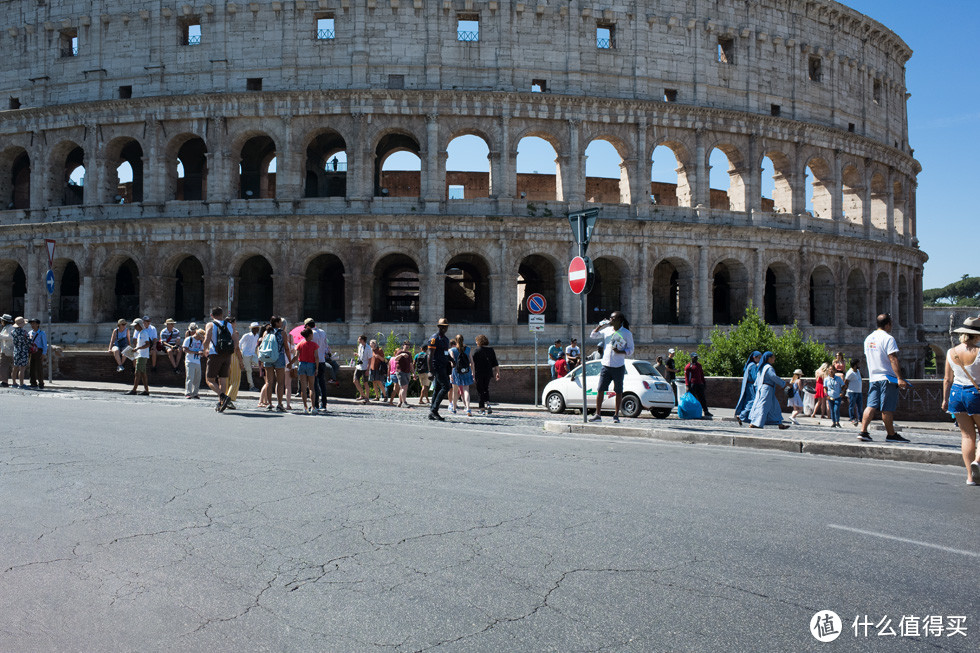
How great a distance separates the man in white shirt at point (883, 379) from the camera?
10359mm

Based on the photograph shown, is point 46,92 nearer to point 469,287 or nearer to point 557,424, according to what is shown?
point 469,287

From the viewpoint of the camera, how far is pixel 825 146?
33.8 meters

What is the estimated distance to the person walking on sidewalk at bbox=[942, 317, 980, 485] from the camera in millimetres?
7586

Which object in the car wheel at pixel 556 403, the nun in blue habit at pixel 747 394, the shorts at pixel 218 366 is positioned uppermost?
the shorts at pixel 218 366

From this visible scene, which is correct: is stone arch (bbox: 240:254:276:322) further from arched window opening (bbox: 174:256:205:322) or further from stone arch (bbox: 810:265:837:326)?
stone arch (bbox: 810:265:837:326)

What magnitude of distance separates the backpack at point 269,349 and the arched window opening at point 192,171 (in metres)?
21.7

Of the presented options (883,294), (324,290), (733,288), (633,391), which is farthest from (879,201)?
(324,290)

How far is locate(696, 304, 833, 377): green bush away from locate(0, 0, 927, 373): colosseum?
21.9 ft

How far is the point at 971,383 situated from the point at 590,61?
83.9ft

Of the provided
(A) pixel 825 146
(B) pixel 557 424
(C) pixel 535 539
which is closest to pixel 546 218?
(A) pixel 825 146

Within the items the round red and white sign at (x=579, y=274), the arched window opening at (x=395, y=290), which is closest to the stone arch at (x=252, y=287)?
the arched window opening at (x=395, y=290)

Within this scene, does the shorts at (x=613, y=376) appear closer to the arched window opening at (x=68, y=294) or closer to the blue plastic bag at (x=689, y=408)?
the blue plastic bag at (x=689, y=408)

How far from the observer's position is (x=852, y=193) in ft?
120

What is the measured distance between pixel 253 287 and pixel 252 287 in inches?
1.8
